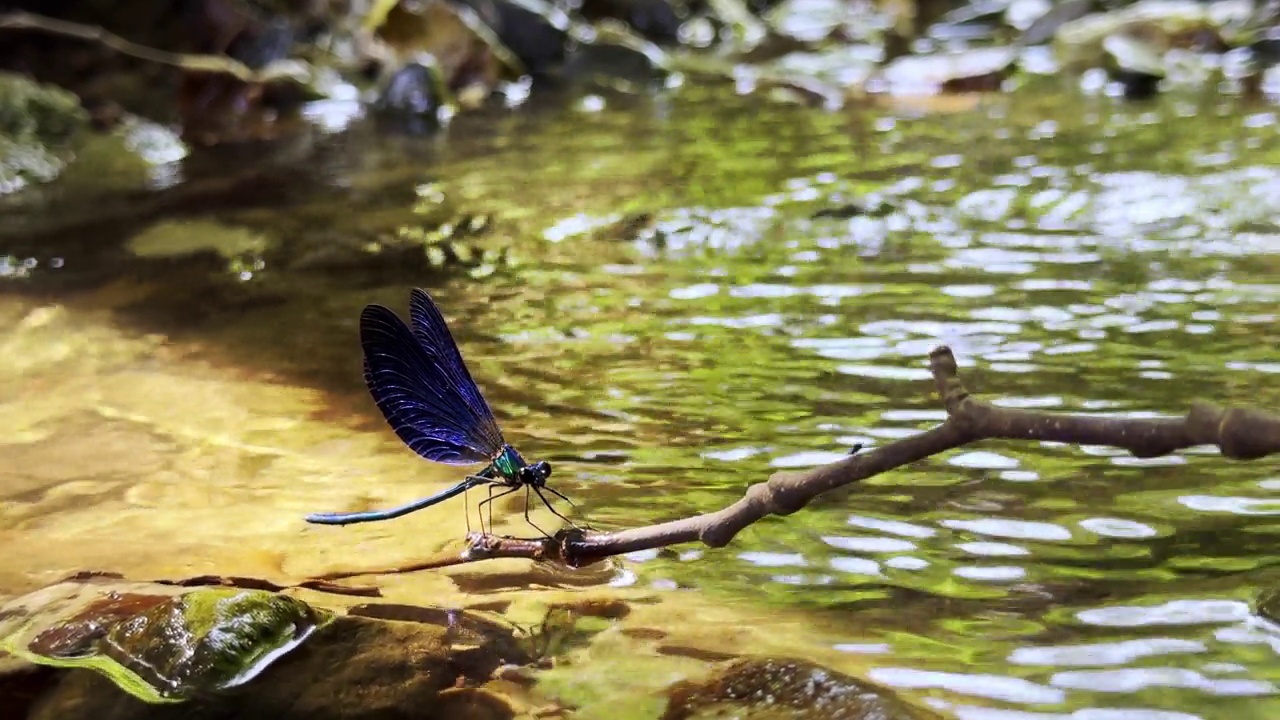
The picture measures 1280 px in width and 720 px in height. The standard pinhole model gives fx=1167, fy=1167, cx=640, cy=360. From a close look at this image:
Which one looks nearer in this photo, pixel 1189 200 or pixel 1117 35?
pixel 1189 200

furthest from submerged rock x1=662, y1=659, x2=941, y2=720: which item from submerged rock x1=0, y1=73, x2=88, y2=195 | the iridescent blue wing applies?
submerged rock x1=0, y1=73, x2=88, y2=195

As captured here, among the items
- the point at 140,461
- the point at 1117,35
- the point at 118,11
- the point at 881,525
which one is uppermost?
the point at 118,11

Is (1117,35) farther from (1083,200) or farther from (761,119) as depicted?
(1083,200)

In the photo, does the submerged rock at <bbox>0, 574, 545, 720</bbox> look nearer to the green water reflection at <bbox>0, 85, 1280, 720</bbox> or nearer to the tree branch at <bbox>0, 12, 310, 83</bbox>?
the green water reflection at <bbox>0, 85, 1280, 720</bbox>

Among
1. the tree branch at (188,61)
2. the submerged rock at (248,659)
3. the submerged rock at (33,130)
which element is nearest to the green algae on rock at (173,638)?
the submerged rock at (248,659)

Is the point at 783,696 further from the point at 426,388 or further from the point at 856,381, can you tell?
the point at 856,381

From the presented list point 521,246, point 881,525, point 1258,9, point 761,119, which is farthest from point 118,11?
point 881,525

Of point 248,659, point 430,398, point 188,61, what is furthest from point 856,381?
point 188,61

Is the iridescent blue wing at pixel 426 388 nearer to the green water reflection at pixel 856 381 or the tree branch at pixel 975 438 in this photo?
the green water reflection at pixel 856 381
